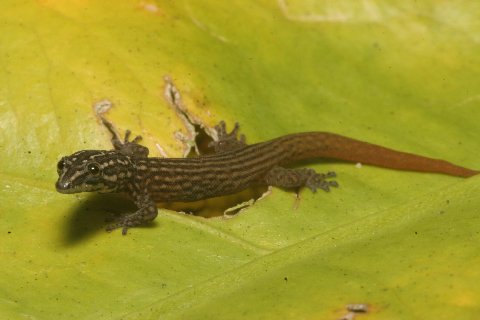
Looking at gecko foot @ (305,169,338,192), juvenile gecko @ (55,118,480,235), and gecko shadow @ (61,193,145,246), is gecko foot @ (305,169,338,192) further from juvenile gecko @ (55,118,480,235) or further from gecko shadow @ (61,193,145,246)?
→ gecko shadow @ (61,193,145,246)

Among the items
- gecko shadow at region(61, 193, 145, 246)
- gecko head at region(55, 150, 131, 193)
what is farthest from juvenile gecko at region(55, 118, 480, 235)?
gecko shadow at region(61, 193, 145, 246)

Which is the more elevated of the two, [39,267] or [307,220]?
[307,220]

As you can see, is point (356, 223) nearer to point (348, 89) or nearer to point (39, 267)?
point (348, 89)

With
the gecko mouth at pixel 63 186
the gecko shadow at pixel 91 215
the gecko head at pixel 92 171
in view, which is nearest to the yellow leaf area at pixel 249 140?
the gecko shadow at pixel 91 215

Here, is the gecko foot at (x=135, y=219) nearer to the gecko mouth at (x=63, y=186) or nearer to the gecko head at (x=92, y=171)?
the gecko head at (x=92, y=171)

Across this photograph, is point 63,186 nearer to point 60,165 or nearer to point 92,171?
point 60,165

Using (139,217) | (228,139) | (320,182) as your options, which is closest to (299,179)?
(320,182)

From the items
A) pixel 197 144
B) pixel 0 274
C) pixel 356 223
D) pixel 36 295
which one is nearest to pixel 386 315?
pixel 356 223
